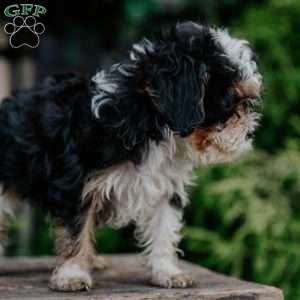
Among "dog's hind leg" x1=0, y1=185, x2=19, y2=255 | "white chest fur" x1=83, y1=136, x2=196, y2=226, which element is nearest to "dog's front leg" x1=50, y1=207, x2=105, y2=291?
"white chest fur" x1=83, y1=136, x2=196, y2=226

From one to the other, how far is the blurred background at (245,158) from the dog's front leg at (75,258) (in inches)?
66.2

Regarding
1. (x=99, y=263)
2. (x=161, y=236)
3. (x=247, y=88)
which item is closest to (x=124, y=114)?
(x=247, y=88)

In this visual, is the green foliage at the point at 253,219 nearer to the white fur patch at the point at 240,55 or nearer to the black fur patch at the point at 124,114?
the black fur patch at the point at 124,114

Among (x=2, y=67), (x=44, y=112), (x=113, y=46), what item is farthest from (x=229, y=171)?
(x=2, y=67)

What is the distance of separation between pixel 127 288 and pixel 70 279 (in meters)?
0.30

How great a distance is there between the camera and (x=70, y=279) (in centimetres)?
393

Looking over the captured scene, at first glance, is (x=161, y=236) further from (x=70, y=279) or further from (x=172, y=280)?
(x=70, y=279)

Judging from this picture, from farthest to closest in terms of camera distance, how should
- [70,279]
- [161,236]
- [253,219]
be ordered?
[253,219] < [161,236] < [70,279]

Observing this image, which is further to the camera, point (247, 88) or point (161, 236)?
point (161, 236)

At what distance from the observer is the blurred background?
5.96m

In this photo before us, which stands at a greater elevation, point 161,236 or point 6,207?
point 6,207

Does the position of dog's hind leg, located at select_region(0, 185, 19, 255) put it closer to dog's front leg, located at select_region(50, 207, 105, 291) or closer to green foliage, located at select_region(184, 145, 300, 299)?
dog's front leg, located at select_region(50, 207, 105, 291)

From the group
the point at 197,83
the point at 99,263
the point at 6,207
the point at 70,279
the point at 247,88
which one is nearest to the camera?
the point at 197,83

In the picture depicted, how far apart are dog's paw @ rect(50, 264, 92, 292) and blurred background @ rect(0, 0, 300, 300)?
5.76 ft
